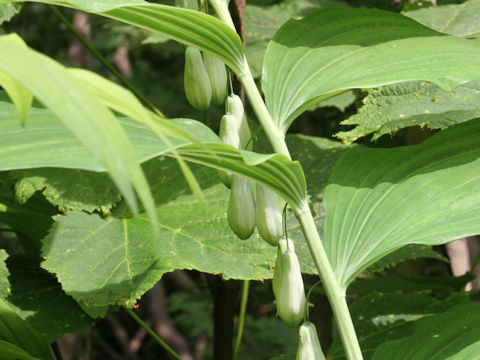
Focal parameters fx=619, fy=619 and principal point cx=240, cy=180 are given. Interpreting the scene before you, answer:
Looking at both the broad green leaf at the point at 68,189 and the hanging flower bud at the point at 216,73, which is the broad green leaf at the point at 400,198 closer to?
the hanging flower bud at the point at 216,73

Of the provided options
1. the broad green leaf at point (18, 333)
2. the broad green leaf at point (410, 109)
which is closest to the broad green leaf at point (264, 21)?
the broad green leaf at point (410, 109)

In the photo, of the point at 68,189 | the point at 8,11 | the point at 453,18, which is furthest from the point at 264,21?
the point at 68,189

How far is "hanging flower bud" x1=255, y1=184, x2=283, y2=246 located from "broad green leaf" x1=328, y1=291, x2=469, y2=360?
→ 36 centimetres

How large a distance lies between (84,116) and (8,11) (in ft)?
2.66

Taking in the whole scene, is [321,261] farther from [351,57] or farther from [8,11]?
[8,11]

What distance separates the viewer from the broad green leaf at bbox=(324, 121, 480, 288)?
20.4 inches

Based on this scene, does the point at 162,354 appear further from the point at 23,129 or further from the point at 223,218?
the point at 23,129

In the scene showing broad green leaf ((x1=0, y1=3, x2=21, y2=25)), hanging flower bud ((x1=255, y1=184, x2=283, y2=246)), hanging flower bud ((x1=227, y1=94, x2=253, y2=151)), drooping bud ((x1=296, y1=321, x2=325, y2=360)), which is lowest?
drooping bud ((x1=296, y1=321, x2=325, y2=360))

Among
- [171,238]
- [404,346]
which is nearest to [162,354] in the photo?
[171,238]

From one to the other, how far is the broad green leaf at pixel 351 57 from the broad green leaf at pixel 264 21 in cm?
55

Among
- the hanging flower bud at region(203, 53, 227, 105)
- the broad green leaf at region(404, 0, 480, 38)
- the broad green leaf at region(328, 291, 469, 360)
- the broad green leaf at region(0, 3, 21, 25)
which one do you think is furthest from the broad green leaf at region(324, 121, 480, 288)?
the broad green leaf at region(0, 3, 21, 25)

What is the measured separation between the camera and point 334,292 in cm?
53

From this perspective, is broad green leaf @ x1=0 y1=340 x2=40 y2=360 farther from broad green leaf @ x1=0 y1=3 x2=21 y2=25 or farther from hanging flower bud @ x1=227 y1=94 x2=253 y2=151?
broad green leaf @ x1=0 y1=3 x2=21 y2=25

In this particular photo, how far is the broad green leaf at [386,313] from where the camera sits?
32.8 inches
